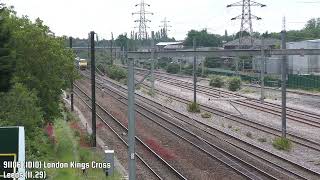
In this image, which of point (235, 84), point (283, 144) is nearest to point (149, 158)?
point (283, 144)

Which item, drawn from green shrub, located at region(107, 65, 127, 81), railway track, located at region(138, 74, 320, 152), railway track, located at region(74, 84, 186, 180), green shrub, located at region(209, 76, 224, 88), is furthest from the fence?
railway track, located at region(74, 84, 186, 180)

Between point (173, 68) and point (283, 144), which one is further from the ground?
point (173, 68)

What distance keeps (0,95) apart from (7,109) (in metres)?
2.08

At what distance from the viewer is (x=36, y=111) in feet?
74.7

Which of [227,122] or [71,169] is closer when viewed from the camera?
[71,169]

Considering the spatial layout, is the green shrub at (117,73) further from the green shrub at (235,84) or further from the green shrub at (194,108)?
the green shrub at (194,108)

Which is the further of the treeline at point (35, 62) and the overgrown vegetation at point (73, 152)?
the treeline at point (35, 62)

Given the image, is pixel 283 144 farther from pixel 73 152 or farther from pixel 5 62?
pixel 5 62

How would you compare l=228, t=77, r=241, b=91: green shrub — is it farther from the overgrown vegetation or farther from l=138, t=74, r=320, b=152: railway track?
the overgrown vegetation

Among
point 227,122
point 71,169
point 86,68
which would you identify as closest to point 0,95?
point 71,169

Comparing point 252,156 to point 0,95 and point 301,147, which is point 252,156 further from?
point 0,95

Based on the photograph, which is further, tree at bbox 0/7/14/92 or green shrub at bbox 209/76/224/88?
green shrub at bbox 209/76/224/88

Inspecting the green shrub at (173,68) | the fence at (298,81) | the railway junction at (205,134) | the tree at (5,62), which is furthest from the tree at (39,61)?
the green shrub at (173,68)

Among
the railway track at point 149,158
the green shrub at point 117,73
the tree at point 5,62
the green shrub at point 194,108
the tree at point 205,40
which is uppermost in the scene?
the tree at point 205,40
